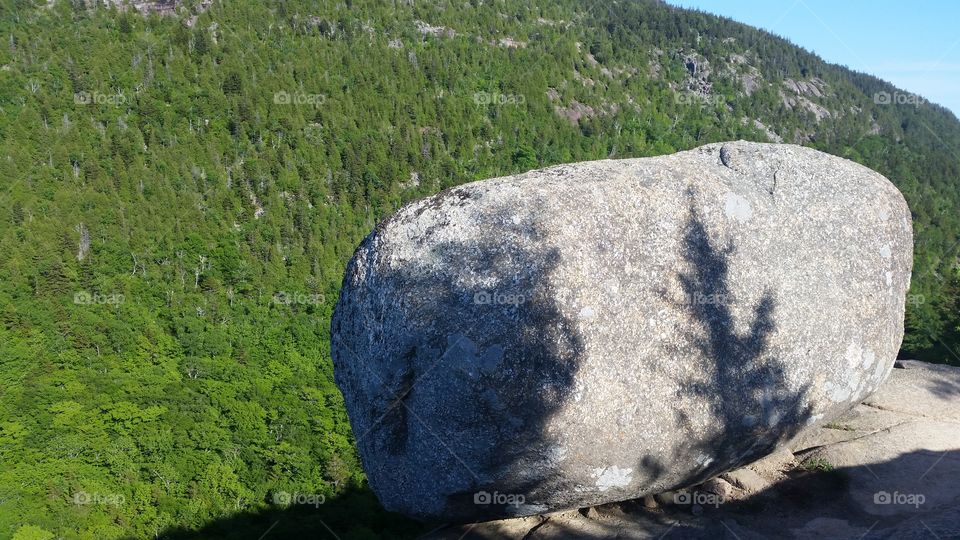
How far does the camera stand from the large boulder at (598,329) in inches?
281

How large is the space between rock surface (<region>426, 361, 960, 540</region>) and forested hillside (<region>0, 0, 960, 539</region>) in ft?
13.9

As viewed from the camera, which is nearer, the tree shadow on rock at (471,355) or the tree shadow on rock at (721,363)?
the tree shadow on rock at (471,355)

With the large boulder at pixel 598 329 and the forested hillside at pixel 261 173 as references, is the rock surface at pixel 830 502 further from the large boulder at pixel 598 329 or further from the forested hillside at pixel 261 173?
the forested hillside at pixel 261 173

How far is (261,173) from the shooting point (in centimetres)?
10231

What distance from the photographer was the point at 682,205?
7941mm

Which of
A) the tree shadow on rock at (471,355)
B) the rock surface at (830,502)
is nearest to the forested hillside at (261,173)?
the rock surface at (830,502)

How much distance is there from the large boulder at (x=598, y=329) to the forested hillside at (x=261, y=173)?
182 inches

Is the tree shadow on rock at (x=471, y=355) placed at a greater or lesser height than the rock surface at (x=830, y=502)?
Answer: greater

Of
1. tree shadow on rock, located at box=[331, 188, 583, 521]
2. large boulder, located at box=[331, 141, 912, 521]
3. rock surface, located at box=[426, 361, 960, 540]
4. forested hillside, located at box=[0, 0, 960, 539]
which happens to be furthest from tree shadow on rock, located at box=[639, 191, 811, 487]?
forested hillside, located at box=[0, 0, 960, 539]

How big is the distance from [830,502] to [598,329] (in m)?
4.24

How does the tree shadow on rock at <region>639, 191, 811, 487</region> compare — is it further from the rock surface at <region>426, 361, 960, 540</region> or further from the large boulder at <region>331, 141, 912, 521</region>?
the rock surface at <region>426, 361, 960, 540</region>

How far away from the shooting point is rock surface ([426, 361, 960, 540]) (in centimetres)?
772

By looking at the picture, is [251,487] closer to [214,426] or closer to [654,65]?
[214,426]

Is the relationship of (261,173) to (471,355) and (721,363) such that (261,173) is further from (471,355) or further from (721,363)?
(721,363)
